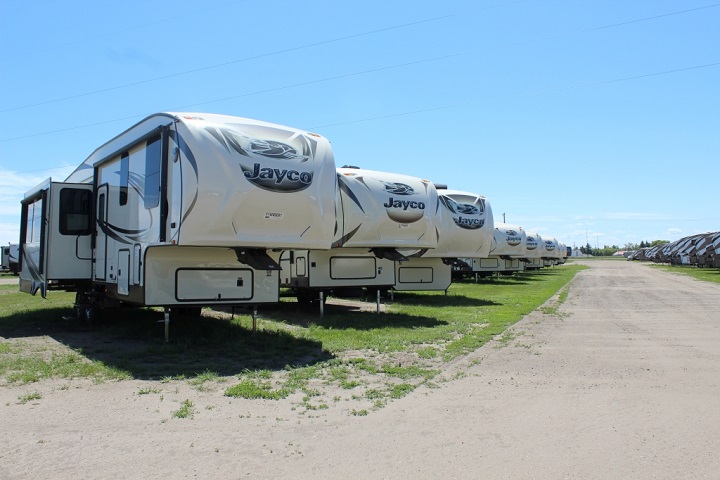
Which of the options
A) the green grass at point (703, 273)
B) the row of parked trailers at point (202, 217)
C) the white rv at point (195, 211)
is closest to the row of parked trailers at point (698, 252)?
the green grass at point (703, 273)

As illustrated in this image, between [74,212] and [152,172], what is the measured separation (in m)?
3.19

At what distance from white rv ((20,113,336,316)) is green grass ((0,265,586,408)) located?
815 millimetres

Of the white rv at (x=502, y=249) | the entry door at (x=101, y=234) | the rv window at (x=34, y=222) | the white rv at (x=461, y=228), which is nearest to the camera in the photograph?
the entry door at (x=101, y=234)

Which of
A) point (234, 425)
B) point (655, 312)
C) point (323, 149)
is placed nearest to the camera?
point (234, 425)

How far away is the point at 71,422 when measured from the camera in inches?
203

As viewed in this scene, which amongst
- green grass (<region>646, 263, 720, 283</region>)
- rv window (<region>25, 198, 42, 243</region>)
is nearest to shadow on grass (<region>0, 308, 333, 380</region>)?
rv window (<region>25, 198, 42, 243</region>)

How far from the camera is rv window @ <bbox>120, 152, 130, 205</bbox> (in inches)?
362

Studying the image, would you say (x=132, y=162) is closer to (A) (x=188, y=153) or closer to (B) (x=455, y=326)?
(A) (x=188, y=153)

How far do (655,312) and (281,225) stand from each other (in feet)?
37.0

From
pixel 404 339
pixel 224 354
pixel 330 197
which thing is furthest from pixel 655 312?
pixel 224 354

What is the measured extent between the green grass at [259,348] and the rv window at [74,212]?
6.22 feet

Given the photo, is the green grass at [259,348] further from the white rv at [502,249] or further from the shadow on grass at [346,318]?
the white rv at [502,249]

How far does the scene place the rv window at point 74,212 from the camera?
10.4 metres

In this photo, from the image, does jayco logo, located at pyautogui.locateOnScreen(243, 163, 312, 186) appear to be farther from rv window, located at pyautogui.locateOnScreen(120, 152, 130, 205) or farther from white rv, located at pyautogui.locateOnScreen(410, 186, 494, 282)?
white rv, located at pyautogui.locateOnScreen(410, 186, 494, 282)
